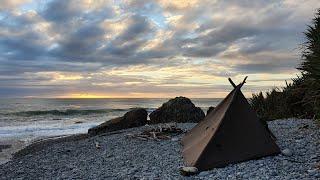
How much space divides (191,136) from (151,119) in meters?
9.38

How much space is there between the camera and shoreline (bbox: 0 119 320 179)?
8.85m

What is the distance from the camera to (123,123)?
820 inches

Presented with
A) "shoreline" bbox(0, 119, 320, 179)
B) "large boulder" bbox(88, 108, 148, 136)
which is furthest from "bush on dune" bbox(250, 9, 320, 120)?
"large boulder" bbox(88, 108, 148, 136)

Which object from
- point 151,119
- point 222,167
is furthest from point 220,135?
point 151,119

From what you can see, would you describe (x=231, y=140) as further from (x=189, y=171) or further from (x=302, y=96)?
(x=302, y=96)

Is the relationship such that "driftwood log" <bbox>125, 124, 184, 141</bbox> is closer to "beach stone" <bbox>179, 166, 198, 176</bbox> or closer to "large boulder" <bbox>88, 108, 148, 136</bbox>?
"large boulder" <bbox>88, 108, 148, 136</bbox>

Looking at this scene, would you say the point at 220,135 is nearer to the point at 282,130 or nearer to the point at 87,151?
the point at 282,130

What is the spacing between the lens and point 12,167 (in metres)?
13.5

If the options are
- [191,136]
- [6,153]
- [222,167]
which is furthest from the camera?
[6,153]

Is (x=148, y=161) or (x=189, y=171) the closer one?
(x=189, y=171)

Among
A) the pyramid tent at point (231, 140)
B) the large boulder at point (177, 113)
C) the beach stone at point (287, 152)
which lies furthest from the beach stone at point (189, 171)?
the large boulder at point (177, 113)

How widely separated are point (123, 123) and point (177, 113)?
3.17 m

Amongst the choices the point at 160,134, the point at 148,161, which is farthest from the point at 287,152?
the point at 160,134

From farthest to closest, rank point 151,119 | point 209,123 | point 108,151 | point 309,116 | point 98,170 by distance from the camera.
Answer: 1. point 151,119
2. point 309,116
3. point 108,151
4. point 209,123
5. point 98,170
